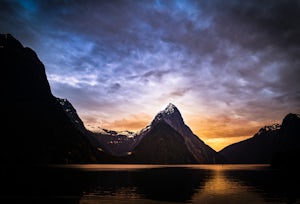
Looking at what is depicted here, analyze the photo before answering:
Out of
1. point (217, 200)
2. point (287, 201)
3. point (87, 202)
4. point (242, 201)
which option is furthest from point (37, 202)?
point (287, 201)

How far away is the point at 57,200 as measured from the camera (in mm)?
49375

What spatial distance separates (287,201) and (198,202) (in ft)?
61.7

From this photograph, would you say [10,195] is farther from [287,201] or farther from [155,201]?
[287,201]

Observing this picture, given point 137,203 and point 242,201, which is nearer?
point 137,203

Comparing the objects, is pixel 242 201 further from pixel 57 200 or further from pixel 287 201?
pixel 57 200

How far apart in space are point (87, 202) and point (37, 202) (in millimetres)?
8290

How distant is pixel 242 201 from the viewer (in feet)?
179

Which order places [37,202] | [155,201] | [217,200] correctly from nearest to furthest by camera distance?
1. [37,202]
2. [155,201]
3. [217,200]

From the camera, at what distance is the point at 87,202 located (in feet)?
159

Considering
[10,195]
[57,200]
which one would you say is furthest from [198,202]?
[10,195]

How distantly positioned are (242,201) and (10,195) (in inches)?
1772

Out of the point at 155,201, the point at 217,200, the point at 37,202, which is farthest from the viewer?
the point at 217,200

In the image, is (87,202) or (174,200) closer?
(87,202)

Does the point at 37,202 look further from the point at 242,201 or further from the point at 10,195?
the point at 242,201
